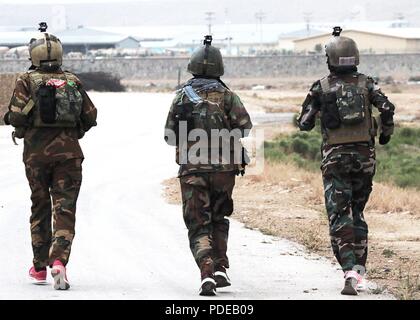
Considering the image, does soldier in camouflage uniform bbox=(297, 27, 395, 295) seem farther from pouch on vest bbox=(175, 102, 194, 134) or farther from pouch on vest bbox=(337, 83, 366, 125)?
pouch on vest bbox=(175, 102, 194, 134)

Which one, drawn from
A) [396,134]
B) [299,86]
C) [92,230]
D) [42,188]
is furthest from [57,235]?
[299,86]

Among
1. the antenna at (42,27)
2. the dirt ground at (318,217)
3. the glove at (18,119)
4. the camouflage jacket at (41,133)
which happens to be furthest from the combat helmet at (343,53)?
the glove at (18,119)

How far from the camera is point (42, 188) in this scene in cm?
953

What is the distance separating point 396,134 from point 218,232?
29.9 metres

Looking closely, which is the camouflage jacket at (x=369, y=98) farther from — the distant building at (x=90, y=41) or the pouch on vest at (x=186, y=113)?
the distant building at (x=90, y=41)

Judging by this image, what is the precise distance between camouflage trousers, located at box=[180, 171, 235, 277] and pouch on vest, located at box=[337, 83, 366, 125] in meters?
0.94

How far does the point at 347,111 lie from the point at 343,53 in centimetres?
44

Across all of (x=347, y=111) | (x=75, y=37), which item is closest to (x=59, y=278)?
(x=347, y=111)

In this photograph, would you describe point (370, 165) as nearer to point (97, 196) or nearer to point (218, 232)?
point (218, 232)

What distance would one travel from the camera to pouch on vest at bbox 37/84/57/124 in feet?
30.5

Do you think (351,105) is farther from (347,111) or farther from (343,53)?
(343,53)

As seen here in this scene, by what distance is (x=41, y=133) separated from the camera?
30.9 ft

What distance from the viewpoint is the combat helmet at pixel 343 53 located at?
30.5 feet

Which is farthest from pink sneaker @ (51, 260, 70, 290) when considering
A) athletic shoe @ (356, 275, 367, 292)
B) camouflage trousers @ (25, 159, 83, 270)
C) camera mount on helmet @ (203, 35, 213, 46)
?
athletic shoe @ (356, 275, 367, 292)
